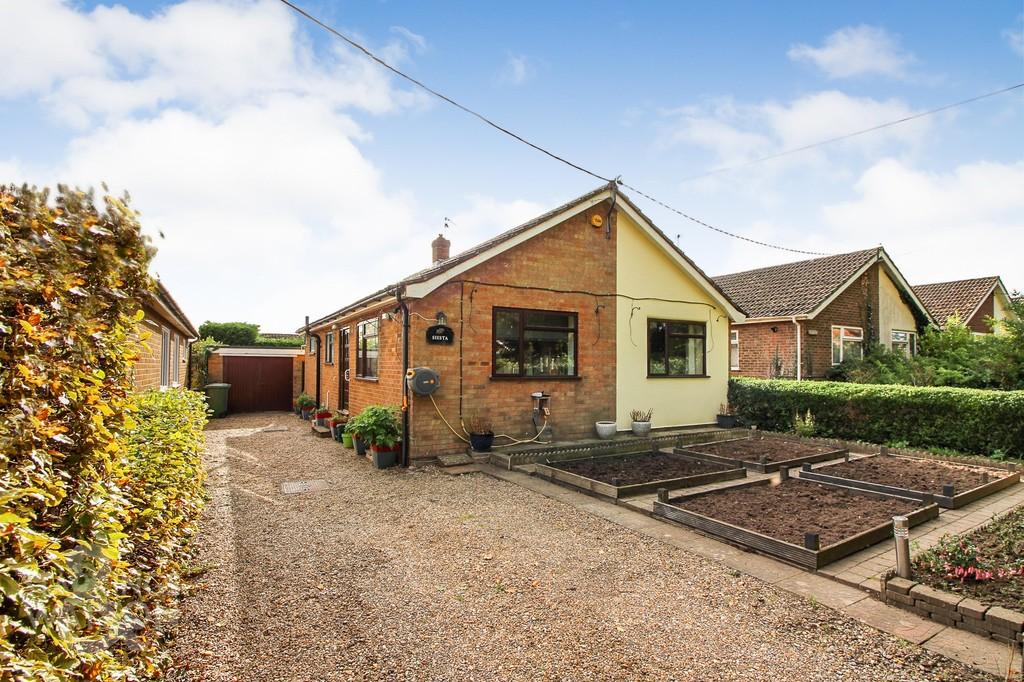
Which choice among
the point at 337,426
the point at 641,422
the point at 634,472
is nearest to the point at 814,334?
the point at 641,422

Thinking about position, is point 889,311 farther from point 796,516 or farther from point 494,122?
point 494,122

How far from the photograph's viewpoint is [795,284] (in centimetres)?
1889

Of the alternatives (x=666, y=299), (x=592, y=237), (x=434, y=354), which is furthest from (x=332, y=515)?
(x=666, y=299)

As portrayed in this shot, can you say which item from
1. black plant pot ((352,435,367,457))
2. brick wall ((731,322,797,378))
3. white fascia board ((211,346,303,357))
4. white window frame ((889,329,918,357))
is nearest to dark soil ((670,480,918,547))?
black plant pot ((352,435,367,457))

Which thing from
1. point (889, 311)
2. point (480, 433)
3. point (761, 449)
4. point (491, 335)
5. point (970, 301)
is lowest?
point (761, 449)

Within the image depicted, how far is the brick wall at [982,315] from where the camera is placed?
22891mm

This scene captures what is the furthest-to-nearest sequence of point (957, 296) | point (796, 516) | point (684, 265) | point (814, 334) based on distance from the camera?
point (957, 296)
point (814, 334)
point (684, 265)
point (796, 516)

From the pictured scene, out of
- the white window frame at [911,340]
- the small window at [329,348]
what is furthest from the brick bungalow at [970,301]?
the small window at [329,348]

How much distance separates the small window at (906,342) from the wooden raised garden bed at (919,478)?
12008 mm

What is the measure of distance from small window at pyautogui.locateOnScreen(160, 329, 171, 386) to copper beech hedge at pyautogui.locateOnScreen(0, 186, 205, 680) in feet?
29.2

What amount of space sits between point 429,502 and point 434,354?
3.27 metres

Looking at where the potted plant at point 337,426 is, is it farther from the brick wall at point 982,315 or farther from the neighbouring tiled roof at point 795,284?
the brick wall at point 982,315

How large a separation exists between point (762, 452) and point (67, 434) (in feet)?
36.2

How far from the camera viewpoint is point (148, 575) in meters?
3.54
